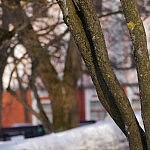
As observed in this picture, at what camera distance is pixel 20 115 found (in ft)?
118

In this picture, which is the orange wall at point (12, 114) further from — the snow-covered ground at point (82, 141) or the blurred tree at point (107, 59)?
the blurred tree at point (107, 59)

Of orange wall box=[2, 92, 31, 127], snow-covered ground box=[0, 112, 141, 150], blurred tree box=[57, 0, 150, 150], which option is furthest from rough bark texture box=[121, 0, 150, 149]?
orange wall box=[2, 92, 31, 127]

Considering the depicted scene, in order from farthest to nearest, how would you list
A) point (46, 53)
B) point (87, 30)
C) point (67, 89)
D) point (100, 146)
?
point (67, 89) < point (46, 53) < point (100, 146) < point (87, 30)

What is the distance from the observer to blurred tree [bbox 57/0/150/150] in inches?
186

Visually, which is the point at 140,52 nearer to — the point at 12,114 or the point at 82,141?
the point at 82,141

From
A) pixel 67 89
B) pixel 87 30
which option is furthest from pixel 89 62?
pixel 67 89

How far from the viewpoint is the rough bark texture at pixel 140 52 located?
4.72 m

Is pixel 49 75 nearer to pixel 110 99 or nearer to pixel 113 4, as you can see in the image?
pixel 113 4

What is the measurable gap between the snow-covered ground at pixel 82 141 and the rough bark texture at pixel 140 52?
527 cm

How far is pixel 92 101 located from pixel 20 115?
4755mm

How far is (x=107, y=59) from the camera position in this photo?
190 inches

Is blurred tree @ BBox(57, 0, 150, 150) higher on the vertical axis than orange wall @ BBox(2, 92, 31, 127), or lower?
higher

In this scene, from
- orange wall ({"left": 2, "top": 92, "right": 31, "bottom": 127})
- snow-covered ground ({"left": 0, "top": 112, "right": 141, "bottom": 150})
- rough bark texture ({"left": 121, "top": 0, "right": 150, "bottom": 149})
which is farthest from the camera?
orange wall ({"left": 2, "top": 92, "right": 31, "bottom": 127})

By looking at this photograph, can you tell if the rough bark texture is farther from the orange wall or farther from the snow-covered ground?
the orange wall
